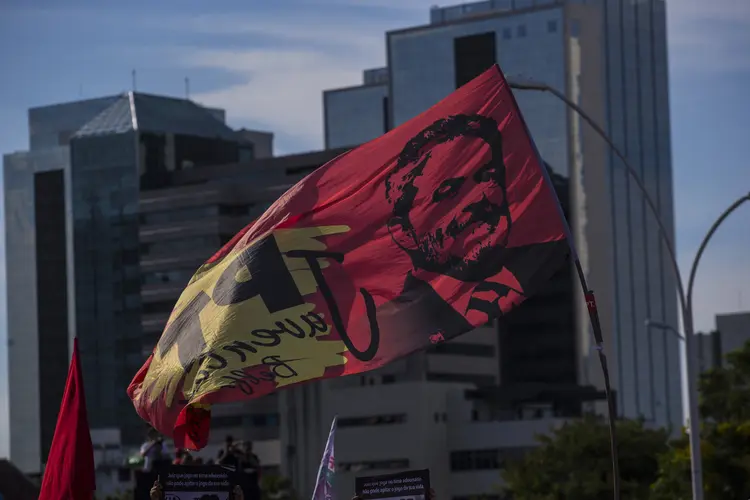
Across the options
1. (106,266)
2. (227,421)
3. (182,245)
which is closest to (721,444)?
(227,421)

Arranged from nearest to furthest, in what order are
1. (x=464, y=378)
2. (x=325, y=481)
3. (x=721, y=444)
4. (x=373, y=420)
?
(x=325, y=481), (x=721, y=444), (x=373, y=420), (x=464, y=378)

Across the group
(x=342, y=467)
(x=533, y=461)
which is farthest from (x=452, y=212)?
(x=342, y=467)

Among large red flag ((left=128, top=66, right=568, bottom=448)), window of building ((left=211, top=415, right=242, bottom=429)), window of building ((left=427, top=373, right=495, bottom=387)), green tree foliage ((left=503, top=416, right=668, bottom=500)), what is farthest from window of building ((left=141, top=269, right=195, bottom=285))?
large red flag ((left=128, top=66, right=568, bottom=448))

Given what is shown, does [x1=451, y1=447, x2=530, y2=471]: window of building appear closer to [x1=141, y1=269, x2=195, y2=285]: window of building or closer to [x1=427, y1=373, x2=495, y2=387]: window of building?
[x1=427, y1=373, x2=495, y2=387]: window of building

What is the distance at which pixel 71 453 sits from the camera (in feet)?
76.9

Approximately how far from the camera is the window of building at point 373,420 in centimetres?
14650

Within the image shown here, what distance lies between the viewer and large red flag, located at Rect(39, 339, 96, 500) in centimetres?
2314

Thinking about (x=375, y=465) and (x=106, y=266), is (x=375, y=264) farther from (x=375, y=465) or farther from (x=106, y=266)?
(x=106, y=266)

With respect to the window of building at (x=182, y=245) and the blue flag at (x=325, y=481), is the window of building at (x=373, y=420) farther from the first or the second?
the blue flag at (x=325, y=481)

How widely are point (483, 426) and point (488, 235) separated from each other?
422 ft

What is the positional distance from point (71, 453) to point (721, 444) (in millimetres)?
40899

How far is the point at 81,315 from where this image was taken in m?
196

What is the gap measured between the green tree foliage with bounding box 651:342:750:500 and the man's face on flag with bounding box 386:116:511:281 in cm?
4163

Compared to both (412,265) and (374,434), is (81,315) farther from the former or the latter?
(412,265)
